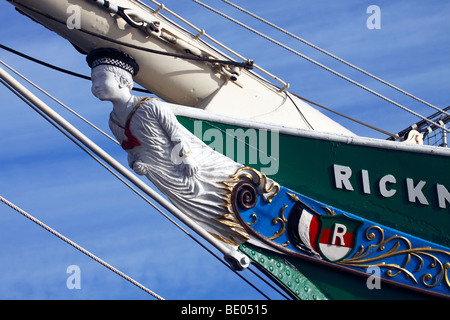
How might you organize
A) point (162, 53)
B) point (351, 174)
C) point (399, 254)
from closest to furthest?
point (399, 254)
point (351, 174)
point (162, 53)

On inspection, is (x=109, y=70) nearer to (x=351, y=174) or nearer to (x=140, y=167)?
(x=140, y=167)

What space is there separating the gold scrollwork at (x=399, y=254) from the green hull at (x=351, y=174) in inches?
5.0

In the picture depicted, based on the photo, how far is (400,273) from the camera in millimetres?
9523

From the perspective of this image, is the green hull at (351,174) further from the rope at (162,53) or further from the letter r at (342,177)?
the rope at (162,53)

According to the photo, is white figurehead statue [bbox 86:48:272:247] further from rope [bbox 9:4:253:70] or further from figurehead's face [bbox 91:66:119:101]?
rope [bbox 9:4:253:70]

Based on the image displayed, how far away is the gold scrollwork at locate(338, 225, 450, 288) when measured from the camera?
9.48 meters

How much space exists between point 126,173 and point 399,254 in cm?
265

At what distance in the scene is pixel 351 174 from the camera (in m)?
9.67

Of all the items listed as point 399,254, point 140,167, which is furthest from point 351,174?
point 140,167

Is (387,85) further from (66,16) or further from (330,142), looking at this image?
(66,16)

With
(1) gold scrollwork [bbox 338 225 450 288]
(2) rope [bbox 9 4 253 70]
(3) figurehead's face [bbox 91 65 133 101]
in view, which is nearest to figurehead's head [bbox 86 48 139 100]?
(3) figurehead's face [bbox 91 65 133 101]

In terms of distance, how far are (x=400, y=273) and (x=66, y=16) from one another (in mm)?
3794

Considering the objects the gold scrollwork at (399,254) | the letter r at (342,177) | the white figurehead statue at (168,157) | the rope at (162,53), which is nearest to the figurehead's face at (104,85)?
the white figurehead statue at (168,157)
